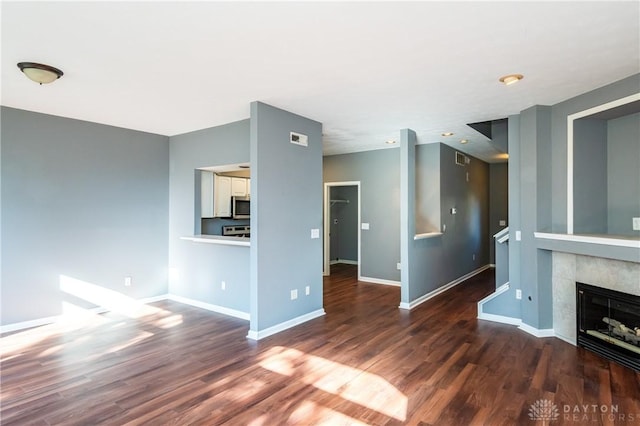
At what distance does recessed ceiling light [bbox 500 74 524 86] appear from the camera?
3084mm

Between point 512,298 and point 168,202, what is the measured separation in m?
5.36

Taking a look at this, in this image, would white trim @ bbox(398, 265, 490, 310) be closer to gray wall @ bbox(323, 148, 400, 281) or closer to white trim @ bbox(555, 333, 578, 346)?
gray wall @ bbox(323, 148, 400, 281)

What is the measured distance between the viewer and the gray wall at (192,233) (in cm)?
467

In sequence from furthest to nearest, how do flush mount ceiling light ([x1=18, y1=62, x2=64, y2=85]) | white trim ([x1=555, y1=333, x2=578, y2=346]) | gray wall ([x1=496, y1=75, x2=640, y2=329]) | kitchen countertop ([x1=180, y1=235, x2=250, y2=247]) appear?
kitchen countertop ([x1=180, y1=235, x2=250, y2=247]) < gray wall ([x1=496, y1=75, x2=640, y2=329]) < white trim ([x1=555, y1=333, x2=578, y2=346]) < flush mount ceiling light ([x1=18, y1=62, x2=64, y2=85])

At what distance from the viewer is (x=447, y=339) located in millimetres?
3818

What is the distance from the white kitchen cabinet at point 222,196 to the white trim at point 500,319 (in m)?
4.30

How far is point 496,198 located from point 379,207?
12.8ft

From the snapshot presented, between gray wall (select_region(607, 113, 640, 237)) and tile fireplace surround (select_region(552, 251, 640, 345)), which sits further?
gray wall (select_region(607, 113, 640, 237))

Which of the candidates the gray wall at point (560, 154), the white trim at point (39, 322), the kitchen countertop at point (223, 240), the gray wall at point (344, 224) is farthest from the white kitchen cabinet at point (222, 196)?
the gray wall at point (560, 154)

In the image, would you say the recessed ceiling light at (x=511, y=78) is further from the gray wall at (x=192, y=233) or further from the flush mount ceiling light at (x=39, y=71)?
the flush mount ceiling light at (x=39, y=71)

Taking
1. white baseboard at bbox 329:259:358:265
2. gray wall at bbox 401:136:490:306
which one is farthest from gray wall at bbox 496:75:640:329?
white baseboard at bbox 329:259:358:265

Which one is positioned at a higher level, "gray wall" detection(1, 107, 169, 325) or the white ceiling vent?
the white ceiling vent

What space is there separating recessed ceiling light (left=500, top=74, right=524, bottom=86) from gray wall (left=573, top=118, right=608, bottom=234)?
1171mm


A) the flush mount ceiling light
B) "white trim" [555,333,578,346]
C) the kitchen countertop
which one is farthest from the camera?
the kitchen countertop
